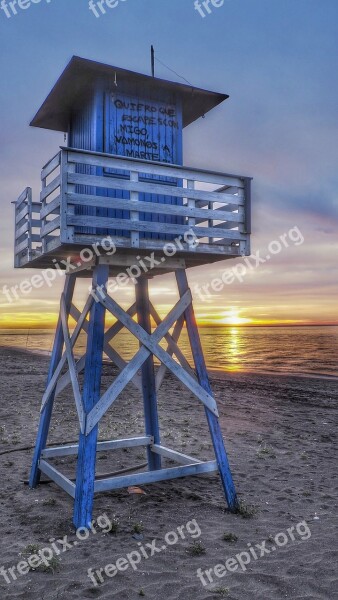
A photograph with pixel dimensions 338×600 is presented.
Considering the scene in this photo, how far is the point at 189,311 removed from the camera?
7984 mm

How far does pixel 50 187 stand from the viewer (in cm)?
734

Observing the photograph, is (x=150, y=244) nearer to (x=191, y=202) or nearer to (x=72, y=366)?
(x=191, y=202)

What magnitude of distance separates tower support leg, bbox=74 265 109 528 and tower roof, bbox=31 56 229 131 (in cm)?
315

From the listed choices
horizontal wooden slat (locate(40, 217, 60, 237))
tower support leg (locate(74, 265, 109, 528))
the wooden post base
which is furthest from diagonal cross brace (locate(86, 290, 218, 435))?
horizontal wooden slat (locate(40, 217, 60, 237))

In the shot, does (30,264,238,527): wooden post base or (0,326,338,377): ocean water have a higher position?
(30,264,238,527): wooden post base

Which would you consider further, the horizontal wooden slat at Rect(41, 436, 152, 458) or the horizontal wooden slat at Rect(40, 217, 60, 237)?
the horizontal wooden slat at Rect(41, 436, 152, 458)

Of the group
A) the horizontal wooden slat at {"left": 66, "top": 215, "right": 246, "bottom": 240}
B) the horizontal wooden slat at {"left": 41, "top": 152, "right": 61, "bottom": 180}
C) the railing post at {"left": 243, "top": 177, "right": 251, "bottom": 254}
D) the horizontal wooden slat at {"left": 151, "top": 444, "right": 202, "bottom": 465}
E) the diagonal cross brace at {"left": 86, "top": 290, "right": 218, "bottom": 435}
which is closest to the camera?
the horizontal wooden slat at {"left": 66, "top": 215, "right": 246, "bottom": 240}

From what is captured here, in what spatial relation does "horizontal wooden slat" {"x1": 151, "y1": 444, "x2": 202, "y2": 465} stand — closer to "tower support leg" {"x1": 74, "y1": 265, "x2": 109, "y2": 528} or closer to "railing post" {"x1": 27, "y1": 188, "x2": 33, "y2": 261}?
"tower support leg" {"x1": 74, "y1": 265, "x2": 109, "y2": 528}

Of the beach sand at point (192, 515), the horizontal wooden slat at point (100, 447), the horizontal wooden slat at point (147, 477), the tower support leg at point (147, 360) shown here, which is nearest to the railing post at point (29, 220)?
the tower support leg at point (147, 360)

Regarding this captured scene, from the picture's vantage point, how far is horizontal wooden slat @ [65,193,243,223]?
22.4ft

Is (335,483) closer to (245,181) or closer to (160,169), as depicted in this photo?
(245,181)

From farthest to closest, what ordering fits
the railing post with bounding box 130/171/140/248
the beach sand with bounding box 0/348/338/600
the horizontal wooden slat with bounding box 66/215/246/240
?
1. the railing post with bounding box 130/171/140/248
2. the horizontal wooden slat with bounding box 66/215/246/240
3. the beach sand with bounding box 0/348/338/600

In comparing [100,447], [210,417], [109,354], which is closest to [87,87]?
[109,354]

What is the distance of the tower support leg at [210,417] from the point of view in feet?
24.7
